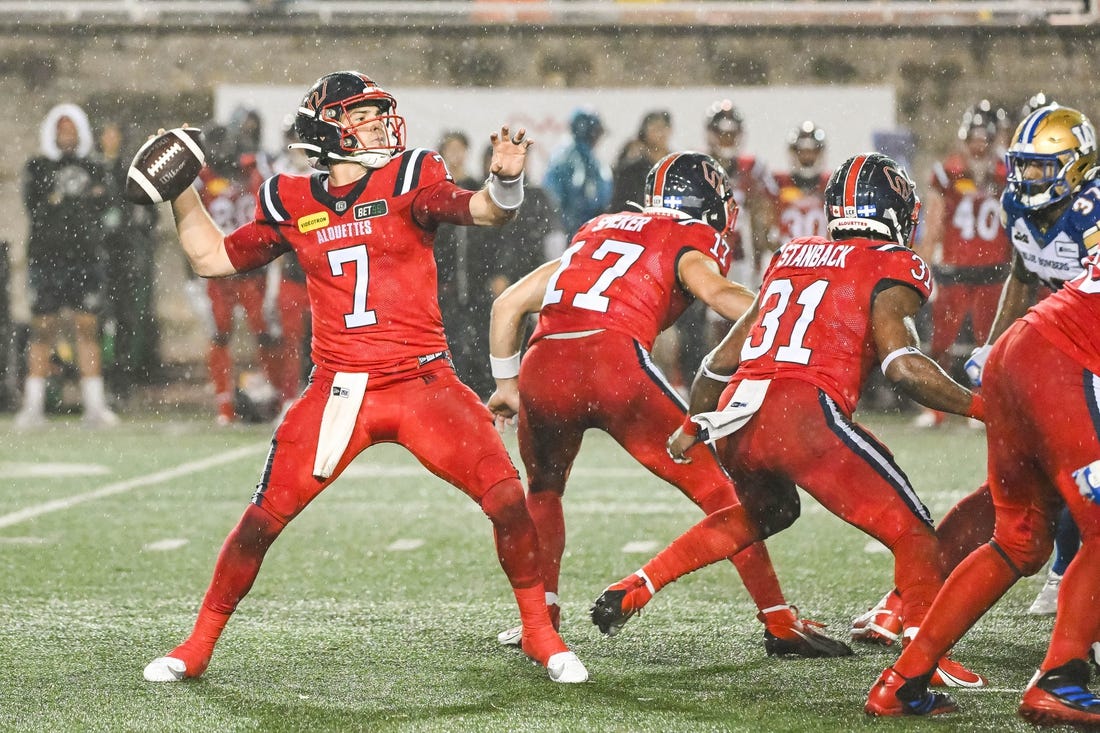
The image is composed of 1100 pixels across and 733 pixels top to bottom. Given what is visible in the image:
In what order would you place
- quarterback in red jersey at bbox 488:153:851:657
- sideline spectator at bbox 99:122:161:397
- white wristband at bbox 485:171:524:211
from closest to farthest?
white wristband at bbox 485:171:524:211
quarterback in red jersey at bbox 488:153:851:657
sideline spectator at bbox 99:122:161:397

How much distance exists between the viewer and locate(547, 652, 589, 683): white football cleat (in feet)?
14.3

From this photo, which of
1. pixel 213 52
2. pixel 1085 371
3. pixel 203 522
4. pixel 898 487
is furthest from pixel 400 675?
pixel 213 52

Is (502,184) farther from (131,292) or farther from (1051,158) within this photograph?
(131,292)

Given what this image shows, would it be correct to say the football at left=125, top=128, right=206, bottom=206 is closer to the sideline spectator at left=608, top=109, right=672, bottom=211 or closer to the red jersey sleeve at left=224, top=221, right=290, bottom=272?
the red jersey sleeve at left=224, top=221, right=290, bottom=272

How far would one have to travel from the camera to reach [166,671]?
4.36 meters

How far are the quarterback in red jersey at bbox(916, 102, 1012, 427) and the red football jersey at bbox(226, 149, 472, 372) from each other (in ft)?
22.0

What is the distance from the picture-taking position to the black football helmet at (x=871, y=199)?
463 cm

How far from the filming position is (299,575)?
243 inches

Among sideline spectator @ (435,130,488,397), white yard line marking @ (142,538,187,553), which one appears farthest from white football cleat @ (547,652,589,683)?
sideline spectator @ (435,130,488,397)

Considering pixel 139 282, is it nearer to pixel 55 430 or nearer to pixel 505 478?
pixel 55 430

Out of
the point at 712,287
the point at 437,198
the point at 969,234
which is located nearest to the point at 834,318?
the point at 712,287

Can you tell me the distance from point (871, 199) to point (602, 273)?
88 cm

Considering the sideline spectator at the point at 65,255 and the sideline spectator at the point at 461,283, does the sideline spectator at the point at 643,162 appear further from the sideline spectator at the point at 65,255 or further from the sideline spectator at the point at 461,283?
the sideline spectator at the point at 65,255

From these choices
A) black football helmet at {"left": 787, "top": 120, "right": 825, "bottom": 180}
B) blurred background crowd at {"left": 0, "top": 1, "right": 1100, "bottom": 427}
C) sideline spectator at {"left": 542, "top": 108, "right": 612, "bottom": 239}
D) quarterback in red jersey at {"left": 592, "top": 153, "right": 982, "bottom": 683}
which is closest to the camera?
quarterback in red jersey at {"left": 592, "top": 153, "right": 982, "bottom": 683}
